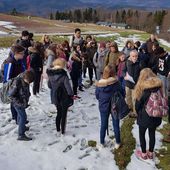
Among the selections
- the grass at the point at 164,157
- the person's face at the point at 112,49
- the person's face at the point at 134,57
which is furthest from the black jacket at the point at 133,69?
the grass at the point at 164,157

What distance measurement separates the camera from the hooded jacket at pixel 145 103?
27.6 ft

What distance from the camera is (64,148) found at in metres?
9.45

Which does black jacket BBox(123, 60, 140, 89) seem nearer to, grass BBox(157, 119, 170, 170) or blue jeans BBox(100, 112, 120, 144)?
grass BBox(157, 119, 170, 170)

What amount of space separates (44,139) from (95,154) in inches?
52.7

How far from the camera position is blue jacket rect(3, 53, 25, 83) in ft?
33.1

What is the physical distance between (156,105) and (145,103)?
242 mm

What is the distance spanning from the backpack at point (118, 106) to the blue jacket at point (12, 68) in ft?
8.45

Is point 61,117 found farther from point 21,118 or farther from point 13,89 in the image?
point 13,89

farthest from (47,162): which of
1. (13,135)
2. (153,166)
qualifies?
(153,166)

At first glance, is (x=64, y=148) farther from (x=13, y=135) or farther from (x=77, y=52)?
(x=77, y=52)

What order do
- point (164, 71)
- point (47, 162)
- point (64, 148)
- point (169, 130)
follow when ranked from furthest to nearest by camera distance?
1. point (164, 71)
2. point (169, 130)
3. point (64, 148)
4. point (47, 162)

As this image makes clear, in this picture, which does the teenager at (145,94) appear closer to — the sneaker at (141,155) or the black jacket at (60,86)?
the sneaker at (141,155)

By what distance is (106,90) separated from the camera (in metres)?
8.99

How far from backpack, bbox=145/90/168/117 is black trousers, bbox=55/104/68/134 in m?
2.23
